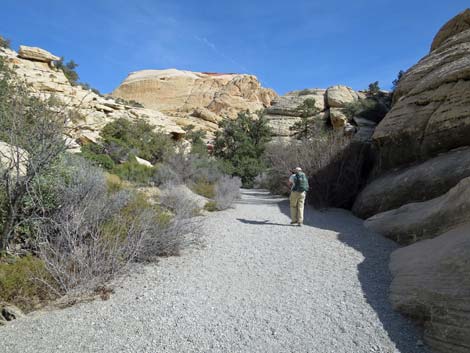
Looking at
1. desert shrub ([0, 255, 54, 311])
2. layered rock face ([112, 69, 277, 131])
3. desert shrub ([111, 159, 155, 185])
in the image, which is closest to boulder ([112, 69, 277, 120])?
layered rock face ([112, 69, 277, 131])

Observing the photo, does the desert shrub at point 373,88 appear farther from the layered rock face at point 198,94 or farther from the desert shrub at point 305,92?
the layered rock face at point 198,94

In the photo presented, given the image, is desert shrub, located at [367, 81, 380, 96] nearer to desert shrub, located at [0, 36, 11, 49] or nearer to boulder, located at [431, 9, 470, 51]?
boulder, located at [431, 9, 470, 51]

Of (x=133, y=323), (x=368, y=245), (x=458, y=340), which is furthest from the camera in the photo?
(x=368, y=245)

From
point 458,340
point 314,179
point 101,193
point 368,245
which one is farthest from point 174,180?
point 458,340

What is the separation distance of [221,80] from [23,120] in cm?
5806

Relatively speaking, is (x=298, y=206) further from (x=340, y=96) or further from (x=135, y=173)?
(x=340, y=96)

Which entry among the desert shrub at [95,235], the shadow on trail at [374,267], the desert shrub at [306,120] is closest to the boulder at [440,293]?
the shadow on trail at [374,267]

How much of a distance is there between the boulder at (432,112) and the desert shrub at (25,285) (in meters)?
8.65

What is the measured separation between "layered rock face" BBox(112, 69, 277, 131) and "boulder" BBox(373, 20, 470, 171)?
33240mm

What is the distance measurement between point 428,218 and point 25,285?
20.5 ft

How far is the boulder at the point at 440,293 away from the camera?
2.42 meters

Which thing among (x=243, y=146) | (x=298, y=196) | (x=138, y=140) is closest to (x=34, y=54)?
(x=138, y=140)

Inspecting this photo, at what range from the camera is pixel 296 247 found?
18.1ft

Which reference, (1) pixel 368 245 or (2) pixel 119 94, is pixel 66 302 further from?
(2) pixel 119 94
